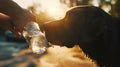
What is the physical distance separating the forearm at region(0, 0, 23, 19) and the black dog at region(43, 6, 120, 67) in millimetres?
1518

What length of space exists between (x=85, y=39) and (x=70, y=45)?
396 mm

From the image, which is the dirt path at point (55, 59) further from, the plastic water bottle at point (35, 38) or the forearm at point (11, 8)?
the forearm at point (11, 8)

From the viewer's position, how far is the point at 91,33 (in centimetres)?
617

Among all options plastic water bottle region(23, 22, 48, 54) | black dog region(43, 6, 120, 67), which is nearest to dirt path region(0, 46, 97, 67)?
black dog region(43, 6, 120, 67)

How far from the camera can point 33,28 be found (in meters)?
4.54

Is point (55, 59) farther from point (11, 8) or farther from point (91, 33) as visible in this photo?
point (11, 8)

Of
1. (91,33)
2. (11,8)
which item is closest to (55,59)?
(91,33)

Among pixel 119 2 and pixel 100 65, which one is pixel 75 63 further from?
pixel 119 2

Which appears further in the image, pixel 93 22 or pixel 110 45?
pixel 93 22

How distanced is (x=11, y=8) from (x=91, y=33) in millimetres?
1957

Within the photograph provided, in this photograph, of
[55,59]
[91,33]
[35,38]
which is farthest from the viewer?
[55,59]

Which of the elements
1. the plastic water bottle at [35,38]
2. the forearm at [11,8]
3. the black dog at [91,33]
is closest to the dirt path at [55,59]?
the black dog at [91,33]

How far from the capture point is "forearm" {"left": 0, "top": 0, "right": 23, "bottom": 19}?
4.58 meters

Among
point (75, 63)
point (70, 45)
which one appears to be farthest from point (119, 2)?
point (70, 45)
